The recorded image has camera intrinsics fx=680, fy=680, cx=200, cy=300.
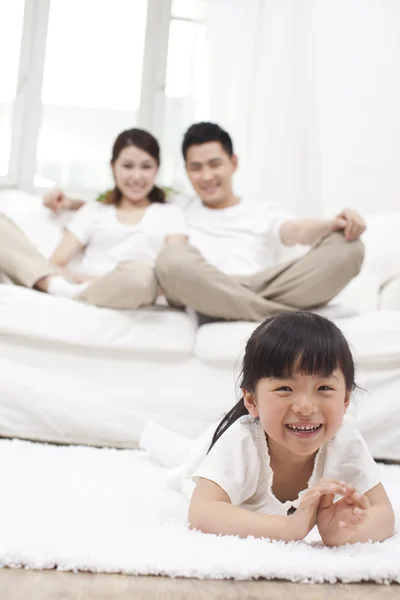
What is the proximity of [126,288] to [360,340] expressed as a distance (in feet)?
1.92

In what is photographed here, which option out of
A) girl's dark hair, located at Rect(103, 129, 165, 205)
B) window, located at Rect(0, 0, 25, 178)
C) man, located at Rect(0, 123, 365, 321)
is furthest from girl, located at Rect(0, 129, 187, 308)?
window, located at Rect(0, 0, 25, 178)

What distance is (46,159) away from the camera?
363 centimetres

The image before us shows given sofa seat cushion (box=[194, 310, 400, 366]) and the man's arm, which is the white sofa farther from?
the man's arm

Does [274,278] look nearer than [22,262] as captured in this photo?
Yes

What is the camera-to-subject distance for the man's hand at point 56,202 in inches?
92.6

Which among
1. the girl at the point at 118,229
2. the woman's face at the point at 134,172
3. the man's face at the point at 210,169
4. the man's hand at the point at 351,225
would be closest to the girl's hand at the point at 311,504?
the man's hand at the point at 351,225

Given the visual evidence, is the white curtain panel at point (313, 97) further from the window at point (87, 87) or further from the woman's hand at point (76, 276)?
the woman's hand at point (76, 276)

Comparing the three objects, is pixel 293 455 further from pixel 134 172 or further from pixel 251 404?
pixel 134 172

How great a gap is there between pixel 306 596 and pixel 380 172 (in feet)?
9.41

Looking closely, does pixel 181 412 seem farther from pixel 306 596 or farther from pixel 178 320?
pixel 306 596

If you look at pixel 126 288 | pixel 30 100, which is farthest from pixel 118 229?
pixel 30 100

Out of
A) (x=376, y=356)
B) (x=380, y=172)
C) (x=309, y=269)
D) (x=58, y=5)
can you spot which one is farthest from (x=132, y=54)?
(x=376, y=356)

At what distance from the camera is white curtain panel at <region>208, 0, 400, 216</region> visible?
3.23 metres

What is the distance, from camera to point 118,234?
7.40ft
